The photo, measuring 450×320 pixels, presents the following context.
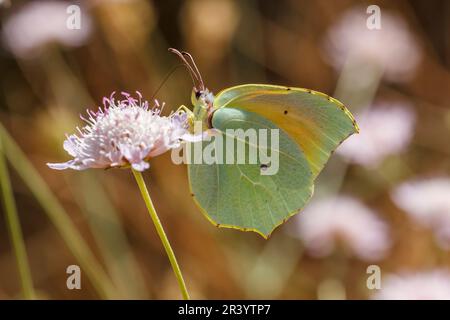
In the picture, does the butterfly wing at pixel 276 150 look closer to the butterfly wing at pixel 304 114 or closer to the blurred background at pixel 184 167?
the butterfly wing at pixel 304 114

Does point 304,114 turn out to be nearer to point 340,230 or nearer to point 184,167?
point 340,230

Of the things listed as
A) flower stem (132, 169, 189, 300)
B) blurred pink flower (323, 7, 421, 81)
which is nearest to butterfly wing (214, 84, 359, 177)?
flower stem (132, 169, 189, 300)

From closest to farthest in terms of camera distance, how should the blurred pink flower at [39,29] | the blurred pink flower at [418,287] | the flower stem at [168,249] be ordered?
1. the flower stem at [168,249]
2. the blurred pink flower at [418,287]
3. the blurred pink flower at [39,29]

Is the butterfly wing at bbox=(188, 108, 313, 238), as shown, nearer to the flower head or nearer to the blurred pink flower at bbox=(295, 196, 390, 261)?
the flower head

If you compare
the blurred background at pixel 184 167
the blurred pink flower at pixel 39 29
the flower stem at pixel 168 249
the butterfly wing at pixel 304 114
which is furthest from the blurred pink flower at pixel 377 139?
the flower stem at pixel 168 249

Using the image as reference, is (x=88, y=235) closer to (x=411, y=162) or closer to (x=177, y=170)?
(x=177, y=170)
